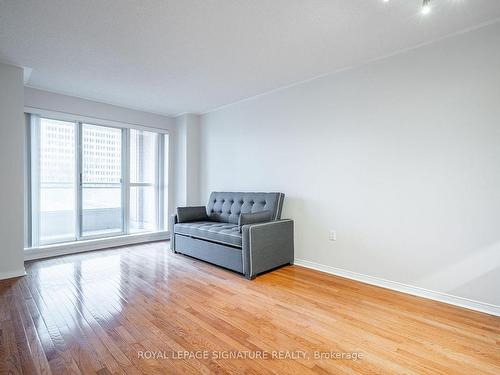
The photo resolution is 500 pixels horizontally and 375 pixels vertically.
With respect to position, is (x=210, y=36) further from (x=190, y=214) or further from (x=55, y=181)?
(x=55, y=181)

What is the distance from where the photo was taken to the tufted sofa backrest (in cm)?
362

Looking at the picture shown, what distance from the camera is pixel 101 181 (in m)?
4.57

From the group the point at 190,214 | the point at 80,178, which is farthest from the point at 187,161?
the point at 80,178

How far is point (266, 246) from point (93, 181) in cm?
317

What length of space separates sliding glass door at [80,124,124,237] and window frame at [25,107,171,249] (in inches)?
2.0

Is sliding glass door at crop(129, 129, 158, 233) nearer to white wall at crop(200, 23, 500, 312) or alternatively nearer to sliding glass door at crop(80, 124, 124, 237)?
sliding glass door at crop(80, 124, 124, 237)

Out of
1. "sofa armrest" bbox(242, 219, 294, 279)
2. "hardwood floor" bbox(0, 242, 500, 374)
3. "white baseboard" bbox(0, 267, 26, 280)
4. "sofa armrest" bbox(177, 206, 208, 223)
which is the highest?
"sofa armrest" bbox(177, 206, 208, 223)

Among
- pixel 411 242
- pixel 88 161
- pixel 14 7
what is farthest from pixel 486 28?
pixel 88 161

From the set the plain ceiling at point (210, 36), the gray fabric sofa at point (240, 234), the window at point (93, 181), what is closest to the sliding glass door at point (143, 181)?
the window at point (93, 181)

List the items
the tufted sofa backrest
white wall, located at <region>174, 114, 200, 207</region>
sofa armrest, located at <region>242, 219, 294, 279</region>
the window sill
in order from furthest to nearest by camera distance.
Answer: white wall, located at <region>174, 114, 200, 207</region>
the window sill
the tufted sofa backrest
sofa armrest, located at <region>242, 219, 294, 279</region>

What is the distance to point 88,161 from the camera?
442cm

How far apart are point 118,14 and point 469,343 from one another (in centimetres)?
350

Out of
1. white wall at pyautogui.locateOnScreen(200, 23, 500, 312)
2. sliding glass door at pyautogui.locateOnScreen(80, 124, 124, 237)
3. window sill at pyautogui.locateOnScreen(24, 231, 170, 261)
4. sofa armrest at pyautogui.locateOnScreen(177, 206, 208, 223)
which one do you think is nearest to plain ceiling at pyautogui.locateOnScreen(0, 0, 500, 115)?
white wall at pyautogui.locateOnScreen(200, 23, 500, 312)

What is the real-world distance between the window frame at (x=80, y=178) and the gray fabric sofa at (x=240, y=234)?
4.06 feet
